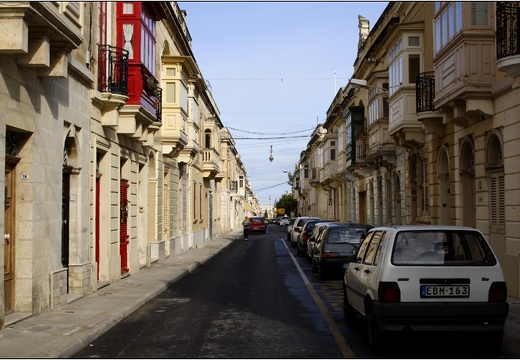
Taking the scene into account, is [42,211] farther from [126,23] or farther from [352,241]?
[352,241]

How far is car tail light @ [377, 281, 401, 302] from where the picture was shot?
26.5 feet

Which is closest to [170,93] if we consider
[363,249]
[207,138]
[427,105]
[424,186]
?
[424,186]

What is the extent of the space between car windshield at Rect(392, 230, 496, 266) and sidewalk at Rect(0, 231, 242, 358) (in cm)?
456

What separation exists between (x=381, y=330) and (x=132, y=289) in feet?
29.0

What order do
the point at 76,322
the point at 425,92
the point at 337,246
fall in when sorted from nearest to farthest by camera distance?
1. the point at 76,322
2. the point at 337,246
3. the point at 425,92

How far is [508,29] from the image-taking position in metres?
12.6

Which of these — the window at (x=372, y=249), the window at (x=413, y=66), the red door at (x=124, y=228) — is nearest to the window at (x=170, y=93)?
the red door at (x=124, y=228)

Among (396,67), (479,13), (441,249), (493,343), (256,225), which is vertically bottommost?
(256,225)

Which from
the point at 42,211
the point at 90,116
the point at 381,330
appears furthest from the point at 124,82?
the point at 381,330

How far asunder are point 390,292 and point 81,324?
5171 mm

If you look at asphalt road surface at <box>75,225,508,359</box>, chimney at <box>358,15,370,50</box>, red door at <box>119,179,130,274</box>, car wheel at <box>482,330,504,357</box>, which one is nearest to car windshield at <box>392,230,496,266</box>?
car wheel at <box>482,330,504,357</box>

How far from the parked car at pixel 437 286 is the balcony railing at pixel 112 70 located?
31.7ft

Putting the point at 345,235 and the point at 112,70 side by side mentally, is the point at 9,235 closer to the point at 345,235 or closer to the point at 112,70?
the point at 112,70

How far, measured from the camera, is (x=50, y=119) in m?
12.1
